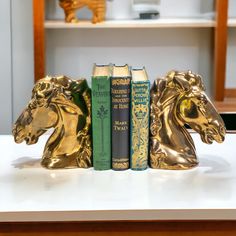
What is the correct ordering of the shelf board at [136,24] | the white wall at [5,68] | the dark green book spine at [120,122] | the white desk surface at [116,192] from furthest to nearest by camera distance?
the white wall at [5,68] → the shelf board at [136,24] → the dark green book spine at [120,122] → the white desk surface at [116,192]

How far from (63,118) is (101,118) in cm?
10

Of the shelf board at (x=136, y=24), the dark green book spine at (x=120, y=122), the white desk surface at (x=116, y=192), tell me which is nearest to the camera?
the white desk surface at (x=116, y=192)

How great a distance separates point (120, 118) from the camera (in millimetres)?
1204

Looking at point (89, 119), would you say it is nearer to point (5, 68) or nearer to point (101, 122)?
point (101, 122)

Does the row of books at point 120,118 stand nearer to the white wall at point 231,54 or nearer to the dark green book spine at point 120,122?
the dark green book spine at point 120,122

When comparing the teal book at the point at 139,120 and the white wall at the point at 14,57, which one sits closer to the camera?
the teal book at the point at 139,120

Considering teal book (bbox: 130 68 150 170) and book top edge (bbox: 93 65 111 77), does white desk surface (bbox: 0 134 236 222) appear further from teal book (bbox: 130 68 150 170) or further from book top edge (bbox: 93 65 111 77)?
book top edge (bbox: 93 65 111 77)

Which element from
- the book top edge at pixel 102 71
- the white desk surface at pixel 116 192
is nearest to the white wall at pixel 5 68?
the white desk surface at pixel 116 192

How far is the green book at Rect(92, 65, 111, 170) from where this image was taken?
1.20 meters

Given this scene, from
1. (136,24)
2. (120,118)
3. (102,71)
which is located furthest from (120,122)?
(136,24)

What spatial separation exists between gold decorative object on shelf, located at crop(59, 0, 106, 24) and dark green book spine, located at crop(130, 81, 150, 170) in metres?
1.58

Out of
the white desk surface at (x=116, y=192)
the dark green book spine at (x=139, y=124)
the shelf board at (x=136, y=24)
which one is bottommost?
the white desk surface at (x=116, y=192)

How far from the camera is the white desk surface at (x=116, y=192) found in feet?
3.23

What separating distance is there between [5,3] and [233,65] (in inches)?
52.2
